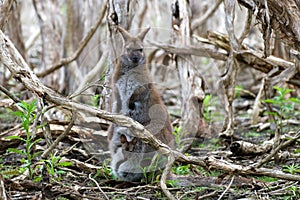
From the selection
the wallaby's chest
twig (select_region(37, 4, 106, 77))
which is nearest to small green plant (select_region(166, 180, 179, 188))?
the wallaby's chest

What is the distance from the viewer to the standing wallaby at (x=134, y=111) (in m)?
3.66

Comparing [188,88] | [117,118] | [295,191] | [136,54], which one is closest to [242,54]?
[188,88]

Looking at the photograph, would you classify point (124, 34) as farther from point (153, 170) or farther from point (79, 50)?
point (79, 50)

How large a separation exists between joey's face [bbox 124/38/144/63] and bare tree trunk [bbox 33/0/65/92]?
8.80 ft

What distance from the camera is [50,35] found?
6777 millimetres

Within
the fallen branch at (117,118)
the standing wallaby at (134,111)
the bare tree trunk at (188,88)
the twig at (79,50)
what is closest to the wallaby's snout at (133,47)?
the standing wallaby at (134,111)

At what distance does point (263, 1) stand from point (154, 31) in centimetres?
629

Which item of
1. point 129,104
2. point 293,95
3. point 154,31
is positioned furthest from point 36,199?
point 154,31

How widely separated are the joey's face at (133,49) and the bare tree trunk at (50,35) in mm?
2682

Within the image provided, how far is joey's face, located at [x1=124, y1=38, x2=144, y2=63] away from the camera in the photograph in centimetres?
428

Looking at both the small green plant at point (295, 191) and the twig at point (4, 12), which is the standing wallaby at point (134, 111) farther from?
the twig at point (4, 12)

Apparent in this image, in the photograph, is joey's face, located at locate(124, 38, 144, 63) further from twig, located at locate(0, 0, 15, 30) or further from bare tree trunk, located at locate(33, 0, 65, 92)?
bare tree trunk, located at locate(33, 0, 65, 92)

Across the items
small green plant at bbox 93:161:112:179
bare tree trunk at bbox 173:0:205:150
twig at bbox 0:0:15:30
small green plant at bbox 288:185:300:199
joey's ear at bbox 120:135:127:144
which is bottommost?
small green plant at bbox 93:161:112:179

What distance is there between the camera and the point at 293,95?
Answer: 6.57 metres
